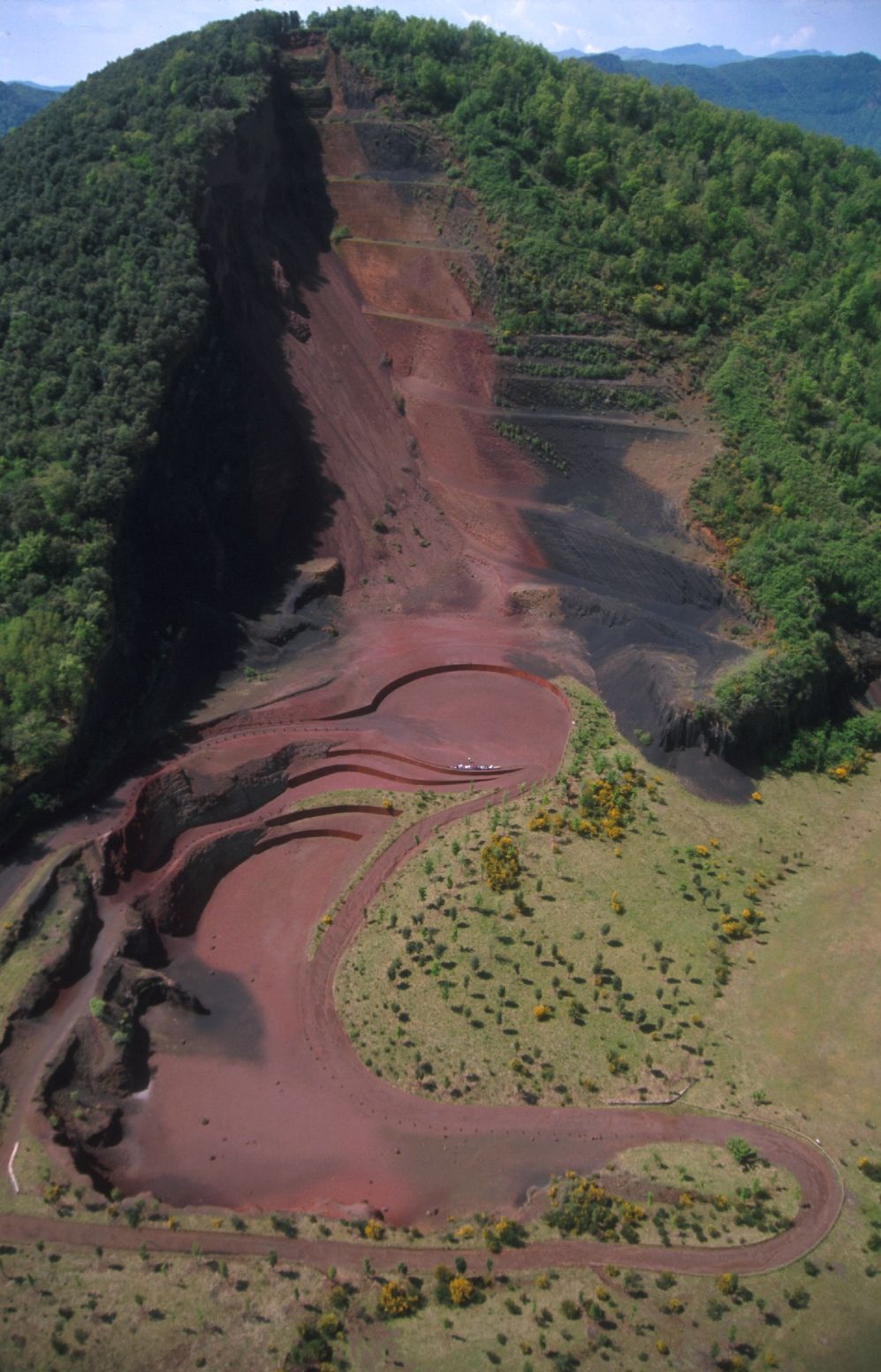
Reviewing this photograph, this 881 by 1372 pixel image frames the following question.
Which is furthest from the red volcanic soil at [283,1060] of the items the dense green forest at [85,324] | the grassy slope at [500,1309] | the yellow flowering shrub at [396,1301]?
the dense green forest at [85,324]

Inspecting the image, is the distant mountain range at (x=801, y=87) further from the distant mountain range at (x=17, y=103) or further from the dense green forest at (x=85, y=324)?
the dense green forest at (x=85, y=324)

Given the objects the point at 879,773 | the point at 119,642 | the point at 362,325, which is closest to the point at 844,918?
the point at 879,773

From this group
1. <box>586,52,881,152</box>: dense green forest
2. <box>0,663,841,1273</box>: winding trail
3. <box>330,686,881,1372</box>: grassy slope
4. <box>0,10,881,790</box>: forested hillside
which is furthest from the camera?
<box>586,52,881,152</box>: dense green forest

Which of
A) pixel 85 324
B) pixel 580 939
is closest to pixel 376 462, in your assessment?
pixel 85 324

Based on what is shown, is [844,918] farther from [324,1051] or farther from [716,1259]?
[324,1051]

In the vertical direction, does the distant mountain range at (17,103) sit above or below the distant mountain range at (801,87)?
below

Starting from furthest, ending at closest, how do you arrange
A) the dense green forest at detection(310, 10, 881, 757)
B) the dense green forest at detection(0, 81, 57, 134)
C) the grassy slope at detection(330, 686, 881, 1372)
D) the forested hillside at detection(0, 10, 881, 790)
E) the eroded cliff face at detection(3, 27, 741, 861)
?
the dense green forest at detection(0, 81, 57, 134), the dense green forest at detection(310, 10, 881, 757), the eroded cliff face at detection(3, 27, 741, 861), the forested hillside at detection(0, 10, 881, 790), the grassy slope at detection(330, 686, 881, 1372)

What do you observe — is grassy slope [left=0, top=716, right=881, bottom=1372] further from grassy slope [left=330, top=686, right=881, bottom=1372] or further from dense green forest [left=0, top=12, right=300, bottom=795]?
dense green forest [left=0, top=12, right=300, bottom=795]

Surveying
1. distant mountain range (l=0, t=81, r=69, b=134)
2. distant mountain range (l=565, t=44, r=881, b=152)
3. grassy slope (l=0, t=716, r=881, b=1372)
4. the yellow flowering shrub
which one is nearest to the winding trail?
grassy slope (l=0, t=716, r=881, b=1372)
